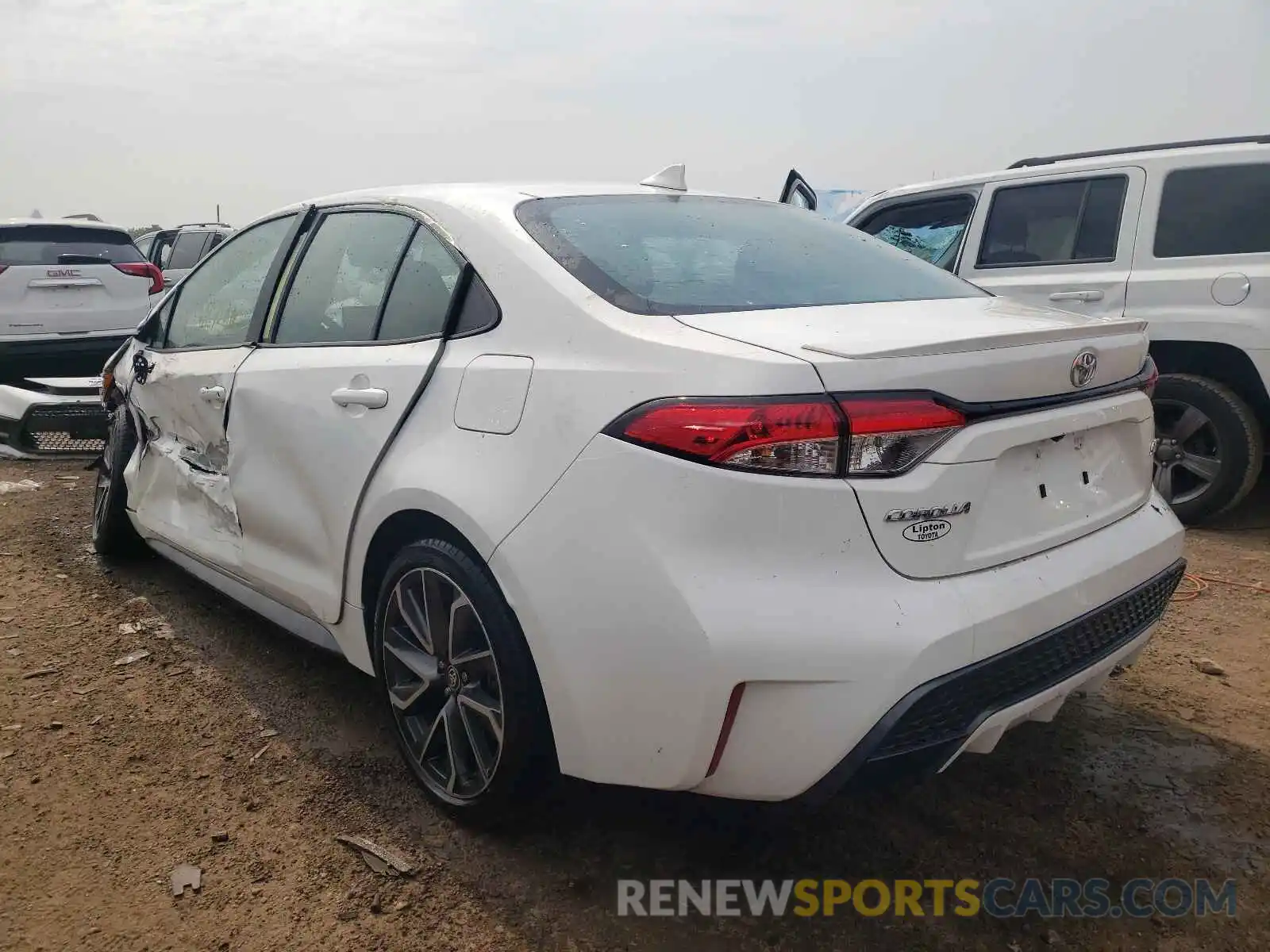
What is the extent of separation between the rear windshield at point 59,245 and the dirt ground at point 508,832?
5.93 metres

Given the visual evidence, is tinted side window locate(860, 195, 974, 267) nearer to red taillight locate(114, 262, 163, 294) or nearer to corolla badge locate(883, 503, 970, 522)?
corolla badge locate(883, 503, 970, 522)

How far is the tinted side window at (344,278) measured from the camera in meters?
2.72

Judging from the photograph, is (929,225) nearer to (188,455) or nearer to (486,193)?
(486,193)

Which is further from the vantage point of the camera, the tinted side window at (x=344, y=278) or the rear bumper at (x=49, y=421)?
the rear bumper at (x=49, y=421)

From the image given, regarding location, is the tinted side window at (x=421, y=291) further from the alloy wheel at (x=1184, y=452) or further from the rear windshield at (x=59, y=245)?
the rear windshield at (x=59, y=245)

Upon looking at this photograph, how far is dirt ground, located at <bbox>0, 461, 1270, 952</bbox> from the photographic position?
6.78ft

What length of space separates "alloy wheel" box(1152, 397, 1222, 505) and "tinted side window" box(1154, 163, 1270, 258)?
0.74 m

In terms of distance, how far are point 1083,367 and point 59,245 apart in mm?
8480

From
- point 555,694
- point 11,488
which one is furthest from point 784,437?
point 11,488

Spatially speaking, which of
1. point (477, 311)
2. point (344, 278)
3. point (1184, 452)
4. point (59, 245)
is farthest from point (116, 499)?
point (59, 245)

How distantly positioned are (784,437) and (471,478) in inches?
28.5

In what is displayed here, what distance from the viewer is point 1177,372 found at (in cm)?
480

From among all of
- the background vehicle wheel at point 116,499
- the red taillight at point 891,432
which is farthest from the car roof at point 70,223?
the red taillight at point 891,432

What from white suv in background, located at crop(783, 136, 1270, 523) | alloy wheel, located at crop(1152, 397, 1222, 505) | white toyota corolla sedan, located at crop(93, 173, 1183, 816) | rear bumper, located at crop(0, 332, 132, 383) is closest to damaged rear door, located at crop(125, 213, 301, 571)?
white toyota corolla sedan, located at crop(93, 173, 1183, 816)
